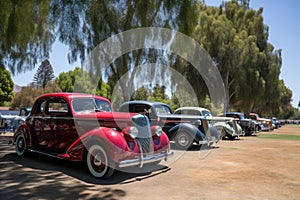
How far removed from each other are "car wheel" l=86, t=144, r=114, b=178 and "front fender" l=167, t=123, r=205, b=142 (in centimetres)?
526

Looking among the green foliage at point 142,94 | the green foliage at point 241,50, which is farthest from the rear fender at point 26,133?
the green foliage at point 241,50

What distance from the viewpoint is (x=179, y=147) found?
1085 centimetres

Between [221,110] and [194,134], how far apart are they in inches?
842

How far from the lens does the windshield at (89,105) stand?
6.96 meters

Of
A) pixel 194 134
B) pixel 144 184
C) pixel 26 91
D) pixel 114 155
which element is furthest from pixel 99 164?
pixel 26 91

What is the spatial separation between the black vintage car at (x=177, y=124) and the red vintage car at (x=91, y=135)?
3.19m

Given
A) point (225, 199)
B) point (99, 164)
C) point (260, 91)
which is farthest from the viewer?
point (260, 91)

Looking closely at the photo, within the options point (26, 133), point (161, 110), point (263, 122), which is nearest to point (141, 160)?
point (26, 133)

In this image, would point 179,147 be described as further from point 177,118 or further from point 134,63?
point 134,63

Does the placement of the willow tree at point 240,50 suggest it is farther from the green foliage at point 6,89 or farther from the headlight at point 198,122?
the green foliage at point 6,89

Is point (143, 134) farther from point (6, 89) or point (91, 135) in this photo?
point (6, 89)

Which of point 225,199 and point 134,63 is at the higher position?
point 134,63

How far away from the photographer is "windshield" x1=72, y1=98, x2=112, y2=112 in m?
6.96

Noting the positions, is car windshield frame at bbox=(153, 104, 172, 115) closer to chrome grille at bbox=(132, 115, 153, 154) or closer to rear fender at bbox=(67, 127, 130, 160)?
chrome grille at bbox=(132, 115, 153, 154)
